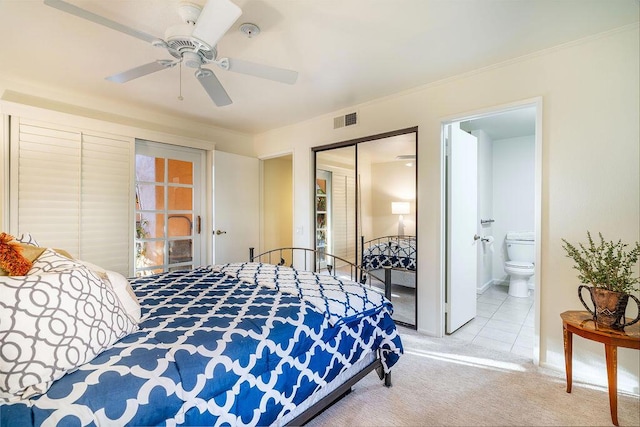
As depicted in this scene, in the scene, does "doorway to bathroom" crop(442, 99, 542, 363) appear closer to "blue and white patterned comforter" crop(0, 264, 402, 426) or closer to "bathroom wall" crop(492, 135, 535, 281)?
"bathroom wall" crop(492, 135, 535, 281)

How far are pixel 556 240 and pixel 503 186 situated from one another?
2.93 m

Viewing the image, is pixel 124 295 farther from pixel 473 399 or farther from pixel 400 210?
pixel 400 210

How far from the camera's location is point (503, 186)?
481 cm

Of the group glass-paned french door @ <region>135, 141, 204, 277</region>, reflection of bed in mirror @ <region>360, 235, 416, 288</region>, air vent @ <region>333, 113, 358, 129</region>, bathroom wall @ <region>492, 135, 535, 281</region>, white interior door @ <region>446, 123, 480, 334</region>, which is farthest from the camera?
bathroom wall @ <region>492, 135, 535, 281</region>

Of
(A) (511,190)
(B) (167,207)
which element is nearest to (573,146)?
(A) (511,190)

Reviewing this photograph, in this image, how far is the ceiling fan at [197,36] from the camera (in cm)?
138

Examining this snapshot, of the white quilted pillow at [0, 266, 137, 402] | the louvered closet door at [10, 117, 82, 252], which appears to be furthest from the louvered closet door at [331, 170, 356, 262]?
the louvered closet door at [10, 117, 82, 252]

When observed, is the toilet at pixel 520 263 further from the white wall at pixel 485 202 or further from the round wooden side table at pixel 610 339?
the round wooden side table at pixel 610 339

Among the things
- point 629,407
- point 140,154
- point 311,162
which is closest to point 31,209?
point 140,154

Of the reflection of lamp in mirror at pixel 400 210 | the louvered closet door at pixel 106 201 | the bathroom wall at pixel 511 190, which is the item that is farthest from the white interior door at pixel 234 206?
the bathroom wall at pixel 511 190

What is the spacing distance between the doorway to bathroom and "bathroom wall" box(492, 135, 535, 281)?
0.01m

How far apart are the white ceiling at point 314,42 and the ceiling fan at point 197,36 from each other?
282 millimetres

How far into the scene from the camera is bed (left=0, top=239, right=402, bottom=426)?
89 cm

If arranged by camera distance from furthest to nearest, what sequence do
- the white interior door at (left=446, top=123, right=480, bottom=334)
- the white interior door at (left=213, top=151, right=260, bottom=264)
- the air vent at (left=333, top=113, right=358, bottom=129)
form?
the white interior door at (left=213, top=151, right=260, bottom=264) → the air vent at (left=333, top=113, right=358, bottom=129) → the white interior door at (left=446, top=123, right=480, bottom=334)
